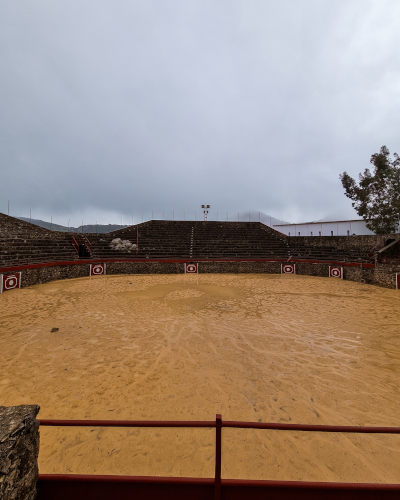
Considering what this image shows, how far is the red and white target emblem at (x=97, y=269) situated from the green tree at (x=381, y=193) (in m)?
24.5

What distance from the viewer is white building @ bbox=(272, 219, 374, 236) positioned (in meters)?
25.3

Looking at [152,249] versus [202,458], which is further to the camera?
[152,249]

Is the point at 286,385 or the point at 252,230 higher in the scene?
the point at 252,230

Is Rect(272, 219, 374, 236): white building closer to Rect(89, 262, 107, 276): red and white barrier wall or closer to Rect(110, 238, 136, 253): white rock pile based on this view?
Rect(110, 238, 136, 253): white rock pile

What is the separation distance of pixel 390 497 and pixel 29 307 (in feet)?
40.2

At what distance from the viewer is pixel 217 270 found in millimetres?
21375

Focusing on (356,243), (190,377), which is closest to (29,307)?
(190,377)

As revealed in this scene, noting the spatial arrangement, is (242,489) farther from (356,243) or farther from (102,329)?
(356,243)

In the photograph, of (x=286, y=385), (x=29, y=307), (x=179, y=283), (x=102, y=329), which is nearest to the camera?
(x=286, y=385)

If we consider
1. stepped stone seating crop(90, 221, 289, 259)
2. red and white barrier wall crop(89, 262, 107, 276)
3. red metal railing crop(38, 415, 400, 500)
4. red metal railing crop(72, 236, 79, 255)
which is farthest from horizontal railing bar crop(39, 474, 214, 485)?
red metal railing crop(72, 236, 79, 255)

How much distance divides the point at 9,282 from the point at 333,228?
106 ft

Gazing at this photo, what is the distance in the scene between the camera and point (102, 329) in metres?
7.57

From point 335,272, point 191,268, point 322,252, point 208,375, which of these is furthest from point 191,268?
point 208,375

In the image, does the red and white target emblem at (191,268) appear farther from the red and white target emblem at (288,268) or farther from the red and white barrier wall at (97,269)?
the red and white target emblem at (288,268)
